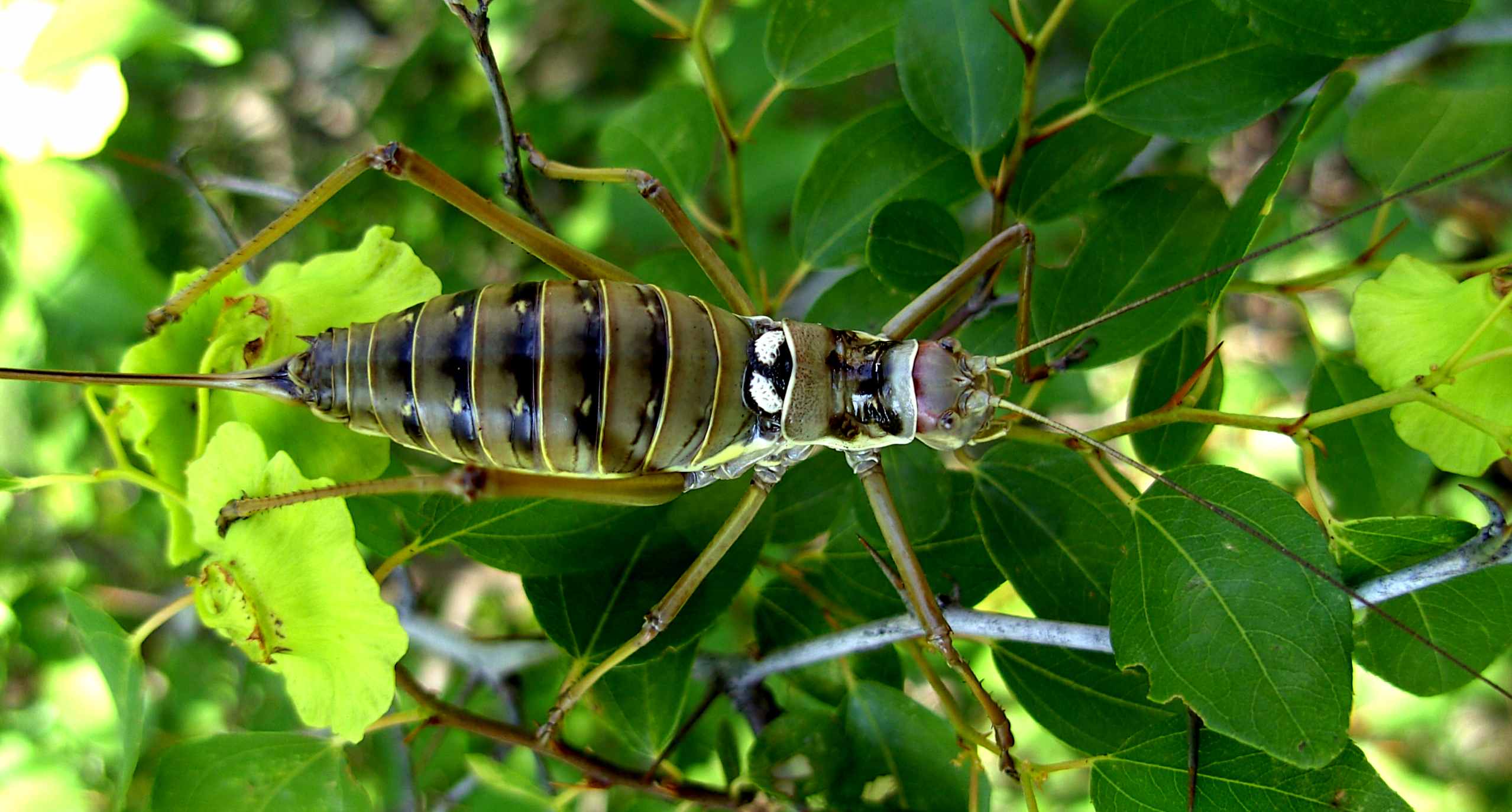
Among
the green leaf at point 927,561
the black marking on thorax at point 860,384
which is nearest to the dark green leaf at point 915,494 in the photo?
the green leaf at point 927,561

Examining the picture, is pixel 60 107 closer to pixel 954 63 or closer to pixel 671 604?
pixel 671 604

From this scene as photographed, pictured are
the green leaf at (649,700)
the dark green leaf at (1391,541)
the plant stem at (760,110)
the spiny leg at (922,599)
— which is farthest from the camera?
the plant stem at (760,110)

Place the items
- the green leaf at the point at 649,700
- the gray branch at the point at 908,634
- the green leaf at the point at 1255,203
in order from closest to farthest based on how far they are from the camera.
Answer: the gray branch at the point at 908,634, the green leaf at the point at 1255,203, the green leaf at the point at 649,700

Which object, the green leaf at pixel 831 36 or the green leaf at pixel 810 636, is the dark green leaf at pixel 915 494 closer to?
the green leaf at pixel 810 636

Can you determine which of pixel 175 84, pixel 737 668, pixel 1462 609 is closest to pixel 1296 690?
pixel 1462 609

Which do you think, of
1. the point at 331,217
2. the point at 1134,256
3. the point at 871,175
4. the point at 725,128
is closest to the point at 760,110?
the point at 725,128

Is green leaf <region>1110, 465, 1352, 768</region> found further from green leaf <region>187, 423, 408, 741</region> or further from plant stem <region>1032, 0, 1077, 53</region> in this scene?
green leaf <region>187, 423, 408, 741</region>

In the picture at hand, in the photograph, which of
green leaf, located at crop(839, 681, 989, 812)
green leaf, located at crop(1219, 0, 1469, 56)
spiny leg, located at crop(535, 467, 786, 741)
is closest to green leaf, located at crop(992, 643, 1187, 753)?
green leaf, located at crop(839, 681, 989, 812)
